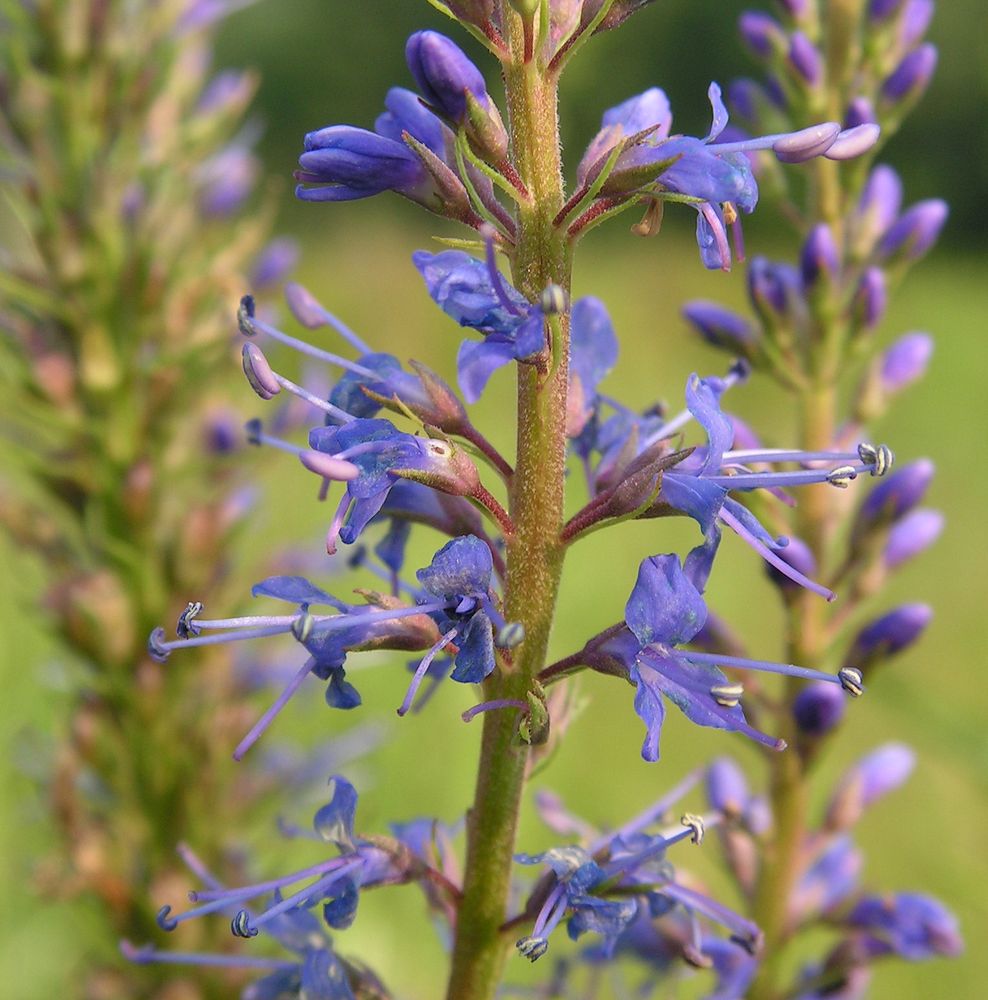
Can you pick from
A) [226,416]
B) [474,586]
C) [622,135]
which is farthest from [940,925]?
[226,416]

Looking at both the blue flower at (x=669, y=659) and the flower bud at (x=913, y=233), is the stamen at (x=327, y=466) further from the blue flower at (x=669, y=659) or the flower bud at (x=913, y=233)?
the flower bud at (x=913, y=233)

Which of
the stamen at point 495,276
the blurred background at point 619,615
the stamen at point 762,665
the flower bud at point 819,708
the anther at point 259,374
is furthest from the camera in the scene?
the blurred background at point 619,615

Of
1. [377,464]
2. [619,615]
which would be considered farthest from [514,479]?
[619,615]

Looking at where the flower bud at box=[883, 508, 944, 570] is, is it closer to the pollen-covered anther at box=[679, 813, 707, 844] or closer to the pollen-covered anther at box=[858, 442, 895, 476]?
the pollen-covered anther at box=[858, 442, 895, 476]

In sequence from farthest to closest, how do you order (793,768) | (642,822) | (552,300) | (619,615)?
(619,615) < (793,768) < (642,822) < (552,300)

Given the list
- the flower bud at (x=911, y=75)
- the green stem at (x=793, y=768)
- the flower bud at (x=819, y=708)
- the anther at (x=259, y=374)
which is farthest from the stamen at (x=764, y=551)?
the flower bud at (x=911, y=75)

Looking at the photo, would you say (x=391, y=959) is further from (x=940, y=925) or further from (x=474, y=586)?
(x=474, y=586)

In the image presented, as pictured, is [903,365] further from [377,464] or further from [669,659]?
A: [377,464]
